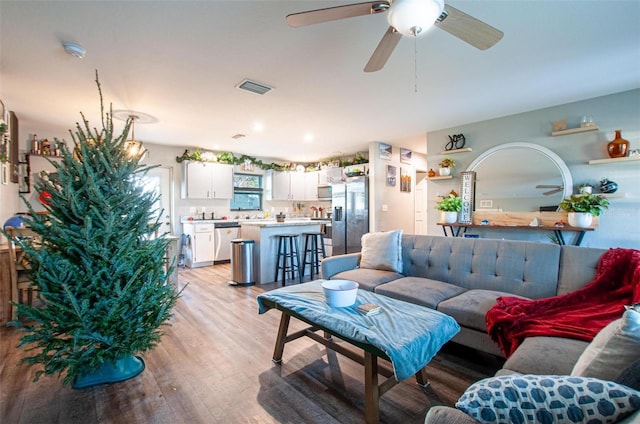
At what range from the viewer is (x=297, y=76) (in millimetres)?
2887

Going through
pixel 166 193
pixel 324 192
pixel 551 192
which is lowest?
pixel 551 192

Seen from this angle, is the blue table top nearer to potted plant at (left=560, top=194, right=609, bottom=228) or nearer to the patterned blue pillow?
the patterned blue pillow

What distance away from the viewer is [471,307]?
211cm

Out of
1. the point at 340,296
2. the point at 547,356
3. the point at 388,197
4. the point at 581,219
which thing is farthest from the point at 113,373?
the point at 388,197

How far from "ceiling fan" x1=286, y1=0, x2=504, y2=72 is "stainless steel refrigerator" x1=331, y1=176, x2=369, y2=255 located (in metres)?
4.45

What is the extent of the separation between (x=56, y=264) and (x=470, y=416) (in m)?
2.23

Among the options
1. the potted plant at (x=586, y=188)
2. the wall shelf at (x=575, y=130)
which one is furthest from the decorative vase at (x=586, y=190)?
the wall shelf at (x=575, y=130)

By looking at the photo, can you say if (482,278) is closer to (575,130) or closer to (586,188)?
(586,188)

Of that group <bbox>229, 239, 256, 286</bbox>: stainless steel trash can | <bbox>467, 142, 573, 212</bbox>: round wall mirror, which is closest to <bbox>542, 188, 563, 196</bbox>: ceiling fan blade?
<bbox>467, 142, 573, 212</bbox>: round wall mirror

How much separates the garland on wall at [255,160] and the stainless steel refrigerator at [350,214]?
69 cm

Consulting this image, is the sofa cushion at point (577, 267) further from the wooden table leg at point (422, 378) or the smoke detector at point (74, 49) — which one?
the smoke detector at point (74, 49)

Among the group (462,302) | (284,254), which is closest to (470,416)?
(462,302)

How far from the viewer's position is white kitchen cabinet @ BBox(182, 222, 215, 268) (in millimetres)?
5797

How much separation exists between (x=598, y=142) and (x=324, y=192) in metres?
5.36
